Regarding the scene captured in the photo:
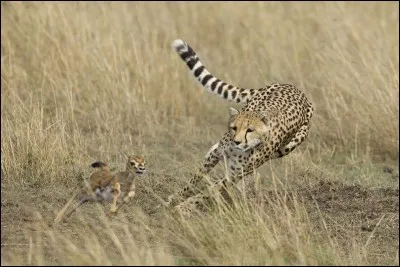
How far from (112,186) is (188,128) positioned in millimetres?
3529

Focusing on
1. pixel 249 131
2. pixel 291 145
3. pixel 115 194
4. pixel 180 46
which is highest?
pixel 180 46

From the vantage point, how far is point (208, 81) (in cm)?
734

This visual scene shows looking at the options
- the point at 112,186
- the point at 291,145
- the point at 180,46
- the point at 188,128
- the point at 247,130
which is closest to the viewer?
the point at 112,186

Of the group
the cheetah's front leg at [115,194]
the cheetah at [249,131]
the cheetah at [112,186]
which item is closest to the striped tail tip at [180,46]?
the cheetah at [249,131]

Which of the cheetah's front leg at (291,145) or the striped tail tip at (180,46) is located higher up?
the striped tail tip at (180,46)

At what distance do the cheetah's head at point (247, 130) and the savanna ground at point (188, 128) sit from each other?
0.90ft

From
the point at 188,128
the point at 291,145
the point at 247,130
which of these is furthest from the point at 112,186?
the point at 188,128

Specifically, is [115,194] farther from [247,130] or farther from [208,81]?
[208,81]

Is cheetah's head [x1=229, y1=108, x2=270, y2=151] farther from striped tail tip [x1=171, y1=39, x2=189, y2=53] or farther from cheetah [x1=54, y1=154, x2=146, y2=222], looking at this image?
striped tail tip [x1=171, y1=39, x2=189, y2=53]

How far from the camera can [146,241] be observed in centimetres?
567

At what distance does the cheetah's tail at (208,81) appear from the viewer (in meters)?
7.33

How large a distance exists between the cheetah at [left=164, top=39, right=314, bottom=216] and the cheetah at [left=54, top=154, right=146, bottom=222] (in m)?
0.33

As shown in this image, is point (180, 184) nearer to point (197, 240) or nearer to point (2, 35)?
point (197, 240)

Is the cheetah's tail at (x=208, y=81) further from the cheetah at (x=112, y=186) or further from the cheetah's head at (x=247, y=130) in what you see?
the cheetah at (x=112, y=186)
